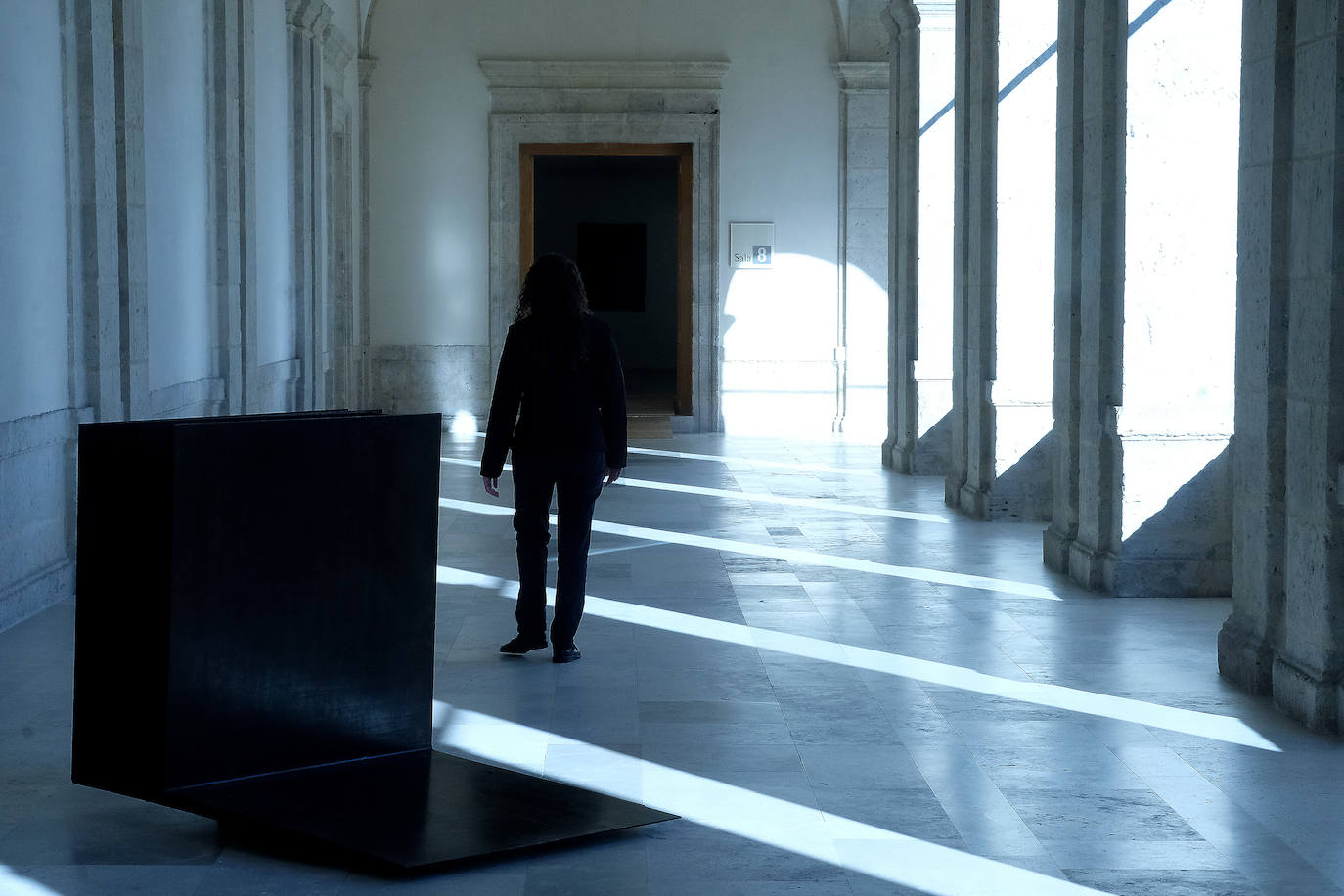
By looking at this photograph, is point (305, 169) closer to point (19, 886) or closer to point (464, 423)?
point (464, 423)

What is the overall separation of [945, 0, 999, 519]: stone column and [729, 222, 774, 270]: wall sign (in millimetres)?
6335

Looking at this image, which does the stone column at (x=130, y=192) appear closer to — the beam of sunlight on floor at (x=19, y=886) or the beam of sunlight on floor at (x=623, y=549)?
the beam of sunlight on floor at (x=623, y=549)

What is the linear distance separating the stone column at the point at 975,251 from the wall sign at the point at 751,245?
6335mm

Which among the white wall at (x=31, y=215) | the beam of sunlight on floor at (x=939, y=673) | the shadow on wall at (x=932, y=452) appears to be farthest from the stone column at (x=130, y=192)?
the shadow on wall at (x=932, y=452)

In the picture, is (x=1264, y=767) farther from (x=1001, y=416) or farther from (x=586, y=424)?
(x=1001, y=416)

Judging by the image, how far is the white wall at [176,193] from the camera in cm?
952

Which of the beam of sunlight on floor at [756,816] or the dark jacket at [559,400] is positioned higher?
the dark jacket at [559,400]

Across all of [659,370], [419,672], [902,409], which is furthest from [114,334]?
[659,370]

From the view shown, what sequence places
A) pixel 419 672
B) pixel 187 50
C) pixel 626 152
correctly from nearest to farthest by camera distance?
1. pixel 419 672
2. pixel 187 50
3. pixel 626 152

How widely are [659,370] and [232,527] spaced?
2510 cm

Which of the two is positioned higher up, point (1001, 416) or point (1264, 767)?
point (1001, 416)

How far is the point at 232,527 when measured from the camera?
423cm

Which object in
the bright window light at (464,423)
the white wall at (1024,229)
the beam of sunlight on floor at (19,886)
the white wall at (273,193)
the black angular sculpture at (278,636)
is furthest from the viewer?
the bright window light at (464,423)

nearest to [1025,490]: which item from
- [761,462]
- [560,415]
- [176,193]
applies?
[761,462]
